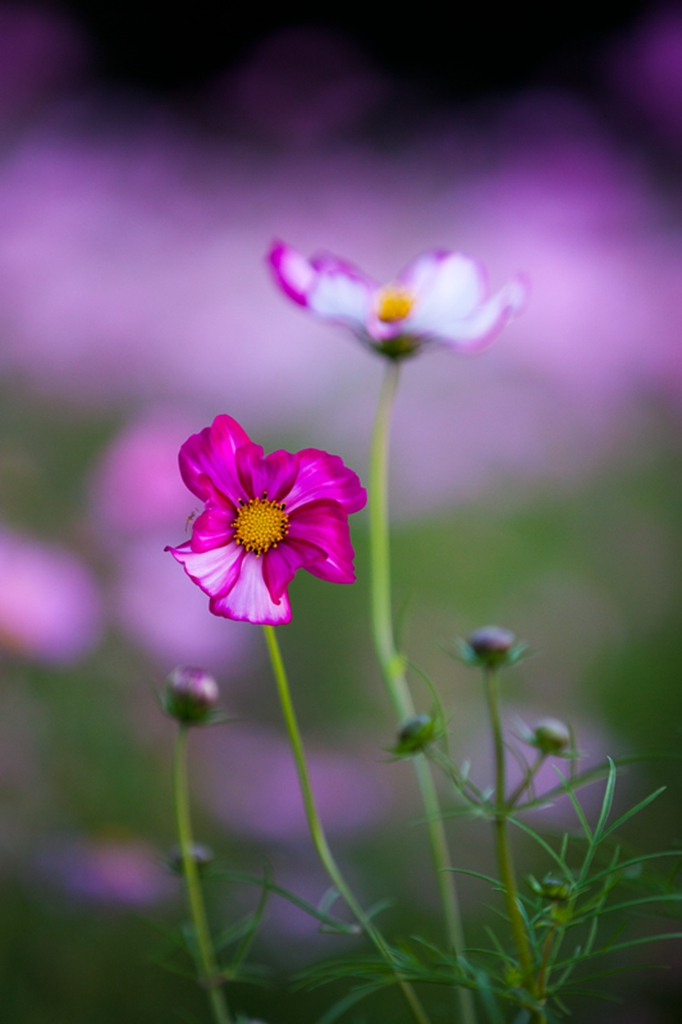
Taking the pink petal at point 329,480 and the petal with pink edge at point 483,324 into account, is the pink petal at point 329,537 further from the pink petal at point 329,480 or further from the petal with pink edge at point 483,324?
the petal with pink edge at point 483,324

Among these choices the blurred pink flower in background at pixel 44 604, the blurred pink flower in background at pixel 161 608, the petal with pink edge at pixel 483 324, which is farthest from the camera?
the blurred pink flower in background at pixel 161 608

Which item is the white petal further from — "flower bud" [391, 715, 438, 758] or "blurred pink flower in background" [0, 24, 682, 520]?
"blurred pink flower in background" [0, 24, 682, 520]

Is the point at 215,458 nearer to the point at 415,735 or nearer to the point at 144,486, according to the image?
the point at 415,735

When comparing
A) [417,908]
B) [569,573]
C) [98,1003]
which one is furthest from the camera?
[569,573]

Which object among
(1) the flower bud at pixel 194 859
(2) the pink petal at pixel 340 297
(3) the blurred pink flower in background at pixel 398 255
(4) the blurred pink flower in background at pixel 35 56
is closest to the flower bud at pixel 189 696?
(1) the flower bud at pixel 194 859

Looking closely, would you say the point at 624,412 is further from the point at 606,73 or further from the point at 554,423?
the point at 606,73

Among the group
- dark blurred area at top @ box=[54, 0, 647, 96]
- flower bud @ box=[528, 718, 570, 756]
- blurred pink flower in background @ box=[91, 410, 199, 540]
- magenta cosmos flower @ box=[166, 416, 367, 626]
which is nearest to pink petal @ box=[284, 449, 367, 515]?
magenta cosmos flower @ box=[166, 416, 367, 626]

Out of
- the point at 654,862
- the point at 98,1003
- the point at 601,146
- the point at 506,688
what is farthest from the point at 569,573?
the point at 98,1003
